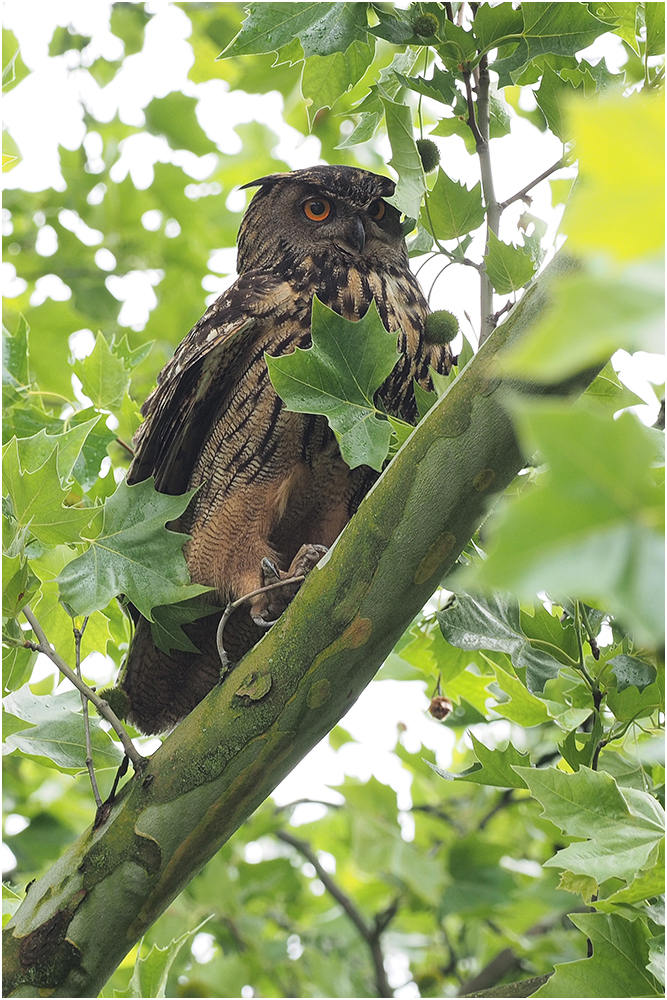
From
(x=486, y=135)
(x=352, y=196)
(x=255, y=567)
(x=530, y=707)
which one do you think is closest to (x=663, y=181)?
(x=486, y=135)

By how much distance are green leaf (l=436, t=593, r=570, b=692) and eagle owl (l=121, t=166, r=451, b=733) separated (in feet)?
1.07

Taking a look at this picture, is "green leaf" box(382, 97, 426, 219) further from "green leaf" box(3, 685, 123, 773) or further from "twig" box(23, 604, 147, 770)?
"green leaf" box(3, 685, 123, 773)

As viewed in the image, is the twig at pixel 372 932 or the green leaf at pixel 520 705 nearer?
the green leaf at pixel 520 705

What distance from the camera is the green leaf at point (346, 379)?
1.15 m

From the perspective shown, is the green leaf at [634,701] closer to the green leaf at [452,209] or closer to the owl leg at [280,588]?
the owl leg at [280,588]

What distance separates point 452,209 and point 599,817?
83 centimetres

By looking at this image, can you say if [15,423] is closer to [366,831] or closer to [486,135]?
[486,135]

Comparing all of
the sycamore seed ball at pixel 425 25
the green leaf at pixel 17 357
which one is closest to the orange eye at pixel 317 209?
the green leaf at pixel 17 357

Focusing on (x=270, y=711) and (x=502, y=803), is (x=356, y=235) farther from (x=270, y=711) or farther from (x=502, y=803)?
(x=502, y=803)

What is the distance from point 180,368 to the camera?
1730 mm

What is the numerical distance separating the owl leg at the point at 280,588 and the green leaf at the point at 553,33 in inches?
31.1

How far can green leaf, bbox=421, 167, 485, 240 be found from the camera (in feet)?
4.35

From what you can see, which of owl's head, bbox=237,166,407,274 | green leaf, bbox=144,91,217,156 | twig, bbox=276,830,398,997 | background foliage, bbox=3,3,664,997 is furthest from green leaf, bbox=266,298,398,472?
green leaf, bbox=144,91,217,156

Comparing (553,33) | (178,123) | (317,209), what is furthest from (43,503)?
(178,123)
